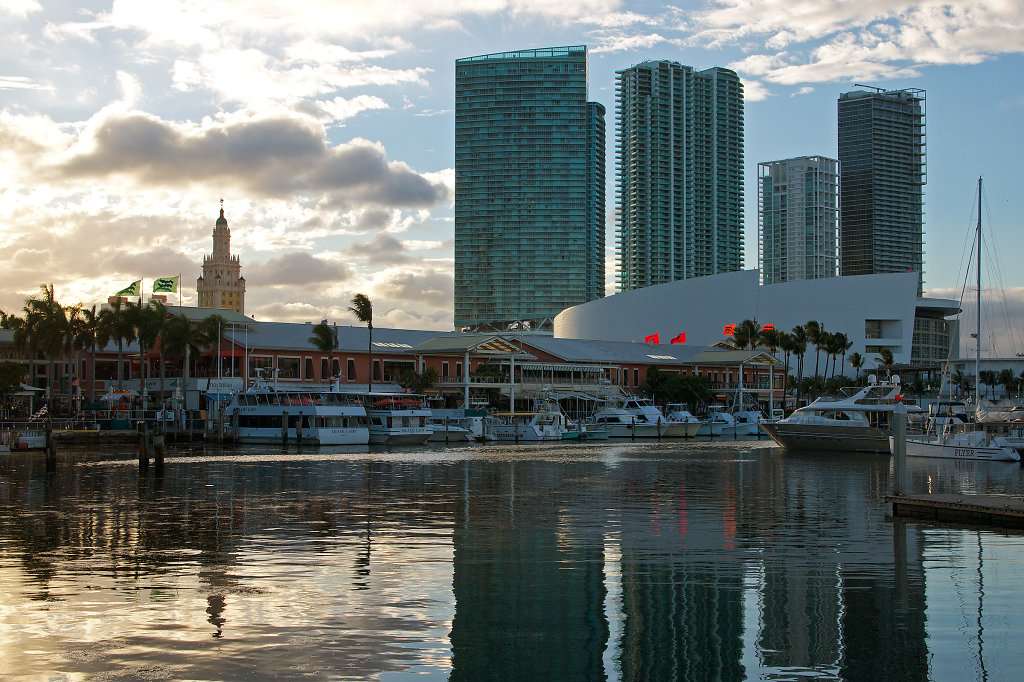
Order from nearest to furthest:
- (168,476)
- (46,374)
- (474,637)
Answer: (474,637) → (168,476) → (46,374)

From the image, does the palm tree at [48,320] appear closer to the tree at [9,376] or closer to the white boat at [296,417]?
the tree at [9,376]

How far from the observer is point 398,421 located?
82188 mm

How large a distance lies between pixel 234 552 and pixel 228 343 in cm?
7891

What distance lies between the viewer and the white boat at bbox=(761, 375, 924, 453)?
2805 inches

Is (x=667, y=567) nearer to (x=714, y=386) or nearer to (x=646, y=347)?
(x=714, y=386)

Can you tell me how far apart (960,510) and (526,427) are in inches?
2424

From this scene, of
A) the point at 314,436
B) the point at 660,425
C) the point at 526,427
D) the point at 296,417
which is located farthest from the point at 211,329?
the point at 660,425

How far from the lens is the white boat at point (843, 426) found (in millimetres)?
71250

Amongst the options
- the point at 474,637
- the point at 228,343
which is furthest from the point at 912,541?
the point at 228,343

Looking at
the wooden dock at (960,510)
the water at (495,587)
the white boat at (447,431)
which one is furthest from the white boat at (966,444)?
the white boat at (447,431)

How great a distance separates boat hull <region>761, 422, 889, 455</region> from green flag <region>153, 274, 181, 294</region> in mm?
61055

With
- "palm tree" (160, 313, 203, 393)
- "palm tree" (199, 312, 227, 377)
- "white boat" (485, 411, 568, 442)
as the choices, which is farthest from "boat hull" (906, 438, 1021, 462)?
"palm tree" (160, 313, 203, 393)

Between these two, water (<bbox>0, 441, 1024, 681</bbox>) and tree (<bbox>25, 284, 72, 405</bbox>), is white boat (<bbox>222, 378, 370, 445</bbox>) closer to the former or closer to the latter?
tree (<bbox>25, 284, 72, 405</bbox>)

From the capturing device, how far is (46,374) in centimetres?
11481
